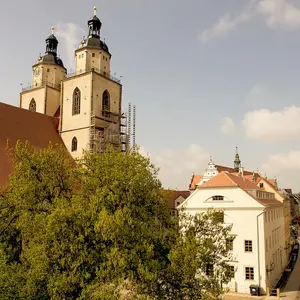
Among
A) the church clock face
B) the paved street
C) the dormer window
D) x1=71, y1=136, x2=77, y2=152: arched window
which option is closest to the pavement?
the paved street

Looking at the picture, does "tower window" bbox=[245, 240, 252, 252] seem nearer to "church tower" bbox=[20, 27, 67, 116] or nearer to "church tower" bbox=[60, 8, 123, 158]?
"church tower" bbox=[60, 8, 123, 158]

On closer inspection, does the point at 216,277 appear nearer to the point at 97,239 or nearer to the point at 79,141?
the point at 97,239

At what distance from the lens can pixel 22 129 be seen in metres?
→ 34.7

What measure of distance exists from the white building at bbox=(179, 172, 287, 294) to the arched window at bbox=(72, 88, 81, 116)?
17415 millimetres

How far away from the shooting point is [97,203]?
1516 cm

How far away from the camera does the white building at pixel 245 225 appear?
26.8 meters

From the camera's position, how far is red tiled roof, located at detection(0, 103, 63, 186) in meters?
31.0

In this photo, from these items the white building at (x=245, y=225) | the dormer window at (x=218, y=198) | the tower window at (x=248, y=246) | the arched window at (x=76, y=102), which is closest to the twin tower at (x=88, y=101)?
the arched window at (x=76, y=102)

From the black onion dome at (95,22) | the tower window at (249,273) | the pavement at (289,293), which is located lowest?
the pavement at (289,293)

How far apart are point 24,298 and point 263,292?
19.0 meters

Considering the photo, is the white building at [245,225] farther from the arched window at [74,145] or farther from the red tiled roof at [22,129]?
the red tiled roof at [22,129]

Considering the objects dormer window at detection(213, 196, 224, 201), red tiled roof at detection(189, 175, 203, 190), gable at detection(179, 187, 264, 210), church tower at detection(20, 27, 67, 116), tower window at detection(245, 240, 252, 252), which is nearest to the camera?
tower window at detection(245, 240, 252, 252)

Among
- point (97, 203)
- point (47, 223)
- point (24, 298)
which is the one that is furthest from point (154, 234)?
point (24, 298)

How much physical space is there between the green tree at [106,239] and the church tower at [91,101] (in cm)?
2000
